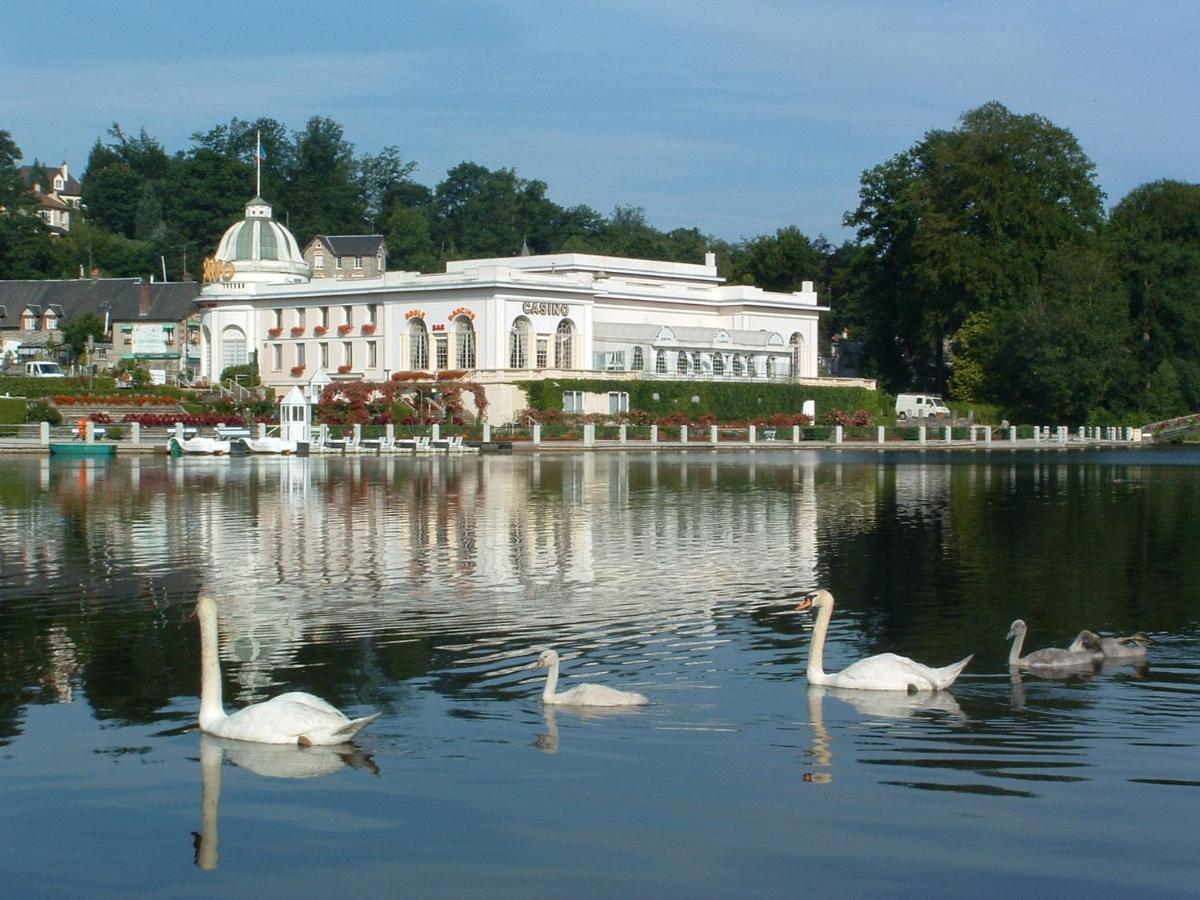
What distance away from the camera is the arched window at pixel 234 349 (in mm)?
100375

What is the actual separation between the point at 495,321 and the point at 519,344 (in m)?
2.63

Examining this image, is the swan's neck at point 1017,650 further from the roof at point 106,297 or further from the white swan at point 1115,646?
the roof at point 106,297

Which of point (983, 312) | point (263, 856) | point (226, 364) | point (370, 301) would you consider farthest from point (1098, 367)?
point (263, 856)

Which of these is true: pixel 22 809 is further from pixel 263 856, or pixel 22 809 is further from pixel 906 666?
pixel 906 666

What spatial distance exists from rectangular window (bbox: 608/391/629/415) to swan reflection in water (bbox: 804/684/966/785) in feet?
248

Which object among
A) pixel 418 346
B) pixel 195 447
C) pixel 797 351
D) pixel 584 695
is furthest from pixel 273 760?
pixel 797 351

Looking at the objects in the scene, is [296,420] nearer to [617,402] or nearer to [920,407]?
[617,402]

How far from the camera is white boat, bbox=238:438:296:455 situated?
220 ft

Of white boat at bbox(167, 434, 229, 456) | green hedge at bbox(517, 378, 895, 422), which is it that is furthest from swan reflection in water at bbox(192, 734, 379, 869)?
green hedge at bbox(517, 378, 895, 422)

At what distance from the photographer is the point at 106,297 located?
112 m

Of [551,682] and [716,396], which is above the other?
[716,396]

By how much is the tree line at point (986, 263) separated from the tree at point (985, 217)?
0.14 meters

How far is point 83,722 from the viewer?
552 inches

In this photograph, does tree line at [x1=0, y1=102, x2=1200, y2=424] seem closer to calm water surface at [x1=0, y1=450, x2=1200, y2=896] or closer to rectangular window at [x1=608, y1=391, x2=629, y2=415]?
rectangular window at [x1=608, y1=391, x2=629, y2=415]
